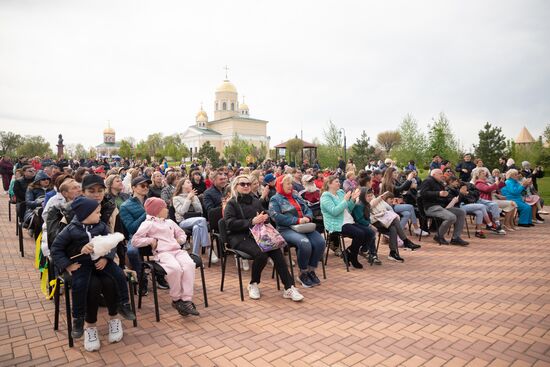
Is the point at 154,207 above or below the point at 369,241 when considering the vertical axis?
above

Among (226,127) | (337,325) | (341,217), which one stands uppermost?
(226,127)

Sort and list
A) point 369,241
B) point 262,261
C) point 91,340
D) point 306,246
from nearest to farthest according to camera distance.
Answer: point 91,340 → point 262,261 → point 306,246 → point 369,241

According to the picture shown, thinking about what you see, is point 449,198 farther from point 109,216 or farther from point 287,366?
A: point 109,216

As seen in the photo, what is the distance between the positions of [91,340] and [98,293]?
0.45 metres

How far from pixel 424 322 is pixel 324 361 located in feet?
5.11

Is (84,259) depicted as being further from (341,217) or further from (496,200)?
(496,200)

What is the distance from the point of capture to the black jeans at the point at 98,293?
11.5 feet

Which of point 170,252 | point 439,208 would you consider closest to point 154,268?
point 170,252

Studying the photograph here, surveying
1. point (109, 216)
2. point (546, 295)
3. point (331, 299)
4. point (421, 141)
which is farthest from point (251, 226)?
point (421, 141)

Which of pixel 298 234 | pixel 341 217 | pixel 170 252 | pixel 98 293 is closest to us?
pixel 98 293

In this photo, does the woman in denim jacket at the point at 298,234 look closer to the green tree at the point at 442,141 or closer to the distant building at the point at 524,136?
the green tree at the point at 442,141

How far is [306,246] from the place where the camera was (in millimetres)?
5254

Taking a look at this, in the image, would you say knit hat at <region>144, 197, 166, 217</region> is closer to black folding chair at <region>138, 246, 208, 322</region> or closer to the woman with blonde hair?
black folding chair at <region>138, 246, 208, 322</region>

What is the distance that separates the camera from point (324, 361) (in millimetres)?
3256
